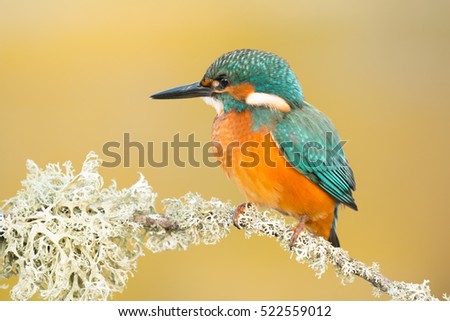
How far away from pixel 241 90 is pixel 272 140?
209 millimetres

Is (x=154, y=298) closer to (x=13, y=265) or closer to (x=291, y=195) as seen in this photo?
(x=291, y=195)

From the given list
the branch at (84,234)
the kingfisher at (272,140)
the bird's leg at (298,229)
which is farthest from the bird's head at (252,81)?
the branch at (84,234)

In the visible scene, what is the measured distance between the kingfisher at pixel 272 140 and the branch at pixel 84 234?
37cm

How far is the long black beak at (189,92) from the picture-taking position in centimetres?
220

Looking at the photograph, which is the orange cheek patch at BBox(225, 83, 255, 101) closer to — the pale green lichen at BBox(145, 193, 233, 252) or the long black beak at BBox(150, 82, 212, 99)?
the long black beak at BBox(150, 82, 212, 99)

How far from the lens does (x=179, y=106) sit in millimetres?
3400

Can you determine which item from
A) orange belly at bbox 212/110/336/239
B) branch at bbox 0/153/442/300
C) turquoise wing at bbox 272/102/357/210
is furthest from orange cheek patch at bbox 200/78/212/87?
branch at bbox 0/153/442/300

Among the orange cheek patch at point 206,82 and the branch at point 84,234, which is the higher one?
the orange cheek patch at point 206,82

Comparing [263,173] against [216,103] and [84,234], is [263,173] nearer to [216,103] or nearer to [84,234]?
[216,103]

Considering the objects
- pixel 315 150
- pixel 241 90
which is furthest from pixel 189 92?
pixel 315 150

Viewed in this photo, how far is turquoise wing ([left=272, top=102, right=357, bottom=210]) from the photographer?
2.07 m

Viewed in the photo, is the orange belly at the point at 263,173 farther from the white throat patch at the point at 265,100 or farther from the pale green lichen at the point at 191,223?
the pale green lichen at the point at 191,223

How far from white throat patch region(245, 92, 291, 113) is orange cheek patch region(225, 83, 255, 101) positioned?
1 centimetres
